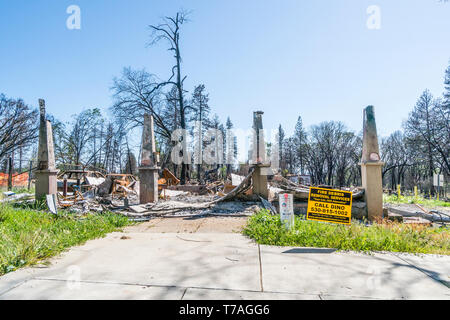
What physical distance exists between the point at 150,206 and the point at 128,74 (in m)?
17.6

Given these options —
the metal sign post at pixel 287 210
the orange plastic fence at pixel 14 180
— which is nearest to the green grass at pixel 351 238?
the metal sign post at pixel 287 210

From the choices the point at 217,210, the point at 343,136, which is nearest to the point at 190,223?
the point at 217,210

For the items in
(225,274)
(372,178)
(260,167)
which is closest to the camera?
(225,274)

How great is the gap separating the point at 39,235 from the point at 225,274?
306cm

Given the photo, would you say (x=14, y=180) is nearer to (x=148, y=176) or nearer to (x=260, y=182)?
(x=148, y=176)

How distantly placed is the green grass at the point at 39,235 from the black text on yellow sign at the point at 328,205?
4.07 meters

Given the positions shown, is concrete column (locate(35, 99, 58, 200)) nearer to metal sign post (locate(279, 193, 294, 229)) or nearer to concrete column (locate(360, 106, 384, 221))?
metal sign post (locate(279, 193, 294, 229))

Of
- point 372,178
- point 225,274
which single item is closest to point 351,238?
point 225,274

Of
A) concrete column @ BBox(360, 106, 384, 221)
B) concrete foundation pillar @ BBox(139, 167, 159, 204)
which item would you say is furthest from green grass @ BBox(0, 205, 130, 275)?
concrete column @ BBox(360, 106, 384, 221)

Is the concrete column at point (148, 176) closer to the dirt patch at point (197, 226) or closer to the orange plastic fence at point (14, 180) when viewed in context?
the dirt patch at point (197, 226)

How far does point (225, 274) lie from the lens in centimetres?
274

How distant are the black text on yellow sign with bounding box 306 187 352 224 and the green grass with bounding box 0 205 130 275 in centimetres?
407

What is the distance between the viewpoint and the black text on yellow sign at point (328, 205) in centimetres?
466
